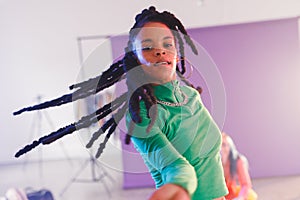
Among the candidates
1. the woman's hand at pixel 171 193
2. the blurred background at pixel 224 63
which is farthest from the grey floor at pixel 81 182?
the woman's hand at pixel 171 193

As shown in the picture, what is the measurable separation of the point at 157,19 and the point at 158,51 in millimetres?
48

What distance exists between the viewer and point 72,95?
1.58 feet

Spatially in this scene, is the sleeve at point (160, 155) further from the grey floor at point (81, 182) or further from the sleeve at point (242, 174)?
the grey floor at point (81, 182)

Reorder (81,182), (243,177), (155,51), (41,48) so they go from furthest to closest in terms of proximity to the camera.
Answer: (41,48) → (81,182) → (243,177) → (155,51)

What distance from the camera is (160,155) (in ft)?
1.33

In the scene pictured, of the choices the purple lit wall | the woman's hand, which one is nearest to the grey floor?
the purple lit wall

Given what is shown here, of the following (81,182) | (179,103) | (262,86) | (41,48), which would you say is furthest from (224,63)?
(179,103)

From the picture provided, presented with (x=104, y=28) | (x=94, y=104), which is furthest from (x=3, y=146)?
(x=94, y=104)

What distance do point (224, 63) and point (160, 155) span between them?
6.45 feet

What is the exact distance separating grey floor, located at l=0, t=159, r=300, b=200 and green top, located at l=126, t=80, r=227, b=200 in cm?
162

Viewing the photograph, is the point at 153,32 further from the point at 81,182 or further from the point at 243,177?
the point at 81,182

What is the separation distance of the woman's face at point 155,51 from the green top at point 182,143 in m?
0.02

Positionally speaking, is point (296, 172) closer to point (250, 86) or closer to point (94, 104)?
point (250, 86)

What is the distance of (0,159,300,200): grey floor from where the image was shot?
2.31 meters
